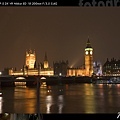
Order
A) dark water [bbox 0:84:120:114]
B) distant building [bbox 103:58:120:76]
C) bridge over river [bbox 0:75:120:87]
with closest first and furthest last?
dark water [bbox 0:84:120:114] < bridge over river [bbox 0:75:120:87] < distant building [bbox 103:58:120:76]

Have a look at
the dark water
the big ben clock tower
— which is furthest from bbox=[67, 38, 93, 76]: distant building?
the dark water

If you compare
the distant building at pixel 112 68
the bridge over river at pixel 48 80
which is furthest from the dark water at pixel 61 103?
the distant building at pixel 112 68

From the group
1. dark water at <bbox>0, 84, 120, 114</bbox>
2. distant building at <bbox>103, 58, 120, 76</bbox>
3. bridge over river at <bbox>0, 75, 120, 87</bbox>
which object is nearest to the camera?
dark water at <bbox>0, 84, 120, 114</bbox>

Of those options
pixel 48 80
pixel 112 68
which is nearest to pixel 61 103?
pixel 48 80

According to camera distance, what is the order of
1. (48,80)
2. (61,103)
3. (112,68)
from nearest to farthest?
(61,103) → (48,80) → (112,68)

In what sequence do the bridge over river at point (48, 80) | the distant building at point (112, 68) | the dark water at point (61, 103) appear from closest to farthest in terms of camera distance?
the dark water at point (61, 103), the bridge over river at point (48, 80), the distant building at point (112, 68)

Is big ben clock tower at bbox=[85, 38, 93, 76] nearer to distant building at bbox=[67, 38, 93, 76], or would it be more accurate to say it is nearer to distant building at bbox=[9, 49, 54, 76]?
→ distant building at bbox=[67, 38, 93, 76]

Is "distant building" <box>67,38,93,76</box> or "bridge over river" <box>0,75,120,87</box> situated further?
"distant building" <box>67,38,93,76</box>

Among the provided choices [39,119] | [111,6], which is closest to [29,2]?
[111,6]

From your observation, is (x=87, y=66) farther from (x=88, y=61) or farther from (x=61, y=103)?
(x=61, y=103)

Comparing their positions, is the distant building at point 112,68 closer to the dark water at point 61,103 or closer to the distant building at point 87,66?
the distant building at point 87,66

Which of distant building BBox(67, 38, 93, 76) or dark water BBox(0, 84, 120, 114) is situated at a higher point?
distant building BBox(67, 38, 93, 76)

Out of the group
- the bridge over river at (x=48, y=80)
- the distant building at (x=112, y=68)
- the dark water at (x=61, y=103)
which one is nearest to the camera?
the dark water at (x=61, y=103)

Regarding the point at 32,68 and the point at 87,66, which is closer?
the point at 32,68
